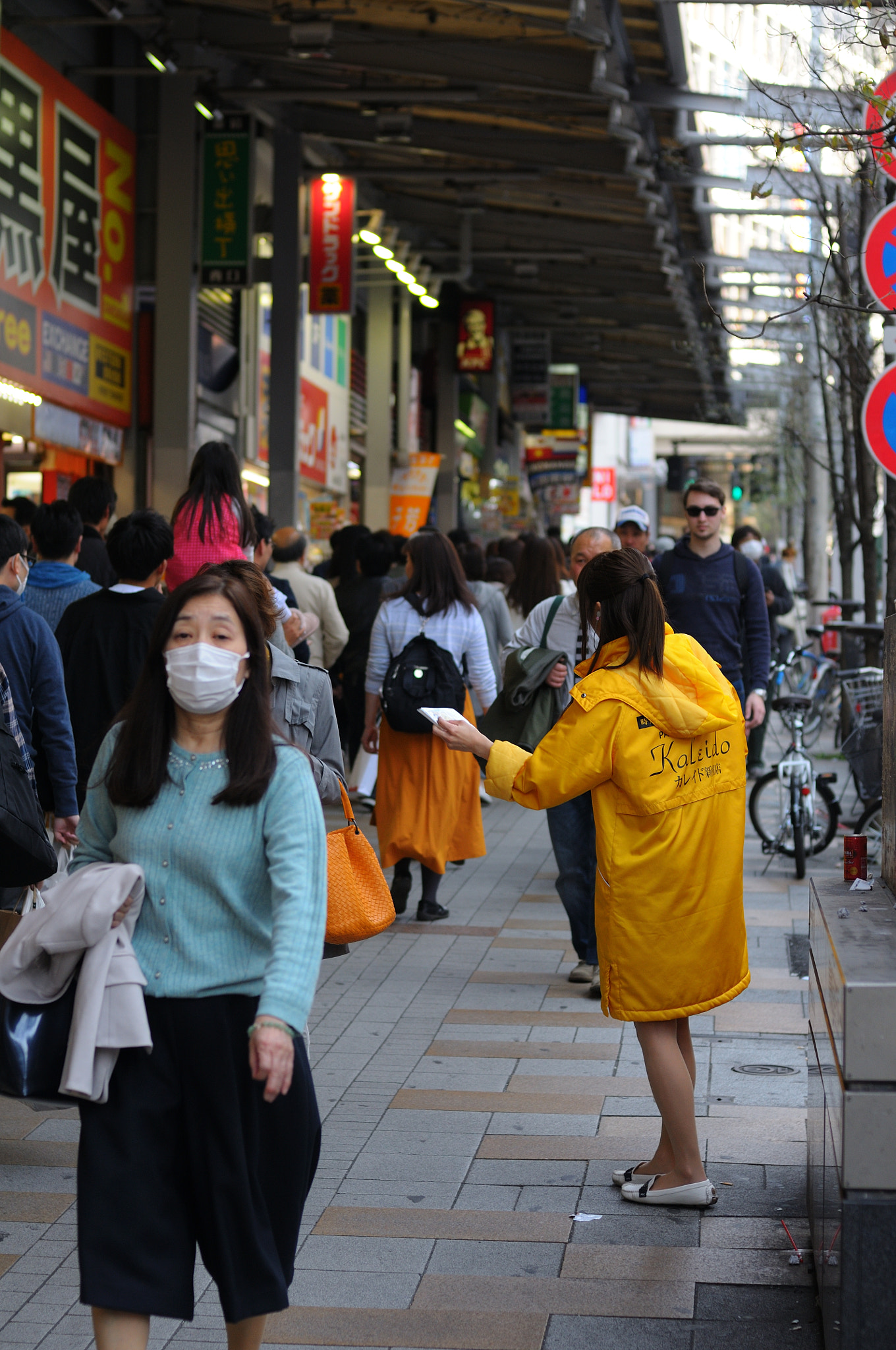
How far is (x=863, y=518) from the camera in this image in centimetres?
1499

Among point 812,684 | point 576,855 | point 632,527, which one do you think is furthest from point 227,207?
point 576,855

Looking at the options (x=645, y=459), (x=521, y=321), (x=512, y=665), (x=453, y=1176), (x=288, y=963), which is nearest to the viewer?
(x=288, y=963)

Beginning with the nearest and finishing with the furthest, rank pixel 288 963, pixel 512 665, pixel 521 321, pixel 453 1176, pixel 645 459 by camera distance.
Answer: pixel 288 963, pixel 453 1176, pixel 512 665, pixel 521 321, pixel 645 459

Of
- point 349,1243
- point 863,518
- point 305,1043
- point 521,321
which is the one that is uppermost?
point 521,321

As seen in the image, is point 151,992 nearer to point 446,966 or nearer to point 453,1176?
point 453,1176

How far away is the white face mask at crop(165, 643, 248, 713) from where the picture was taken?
9.43 feet

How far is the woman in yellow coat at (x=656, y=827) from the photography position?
426 centimetres

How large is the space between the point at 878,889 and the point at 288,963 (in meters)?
1.93

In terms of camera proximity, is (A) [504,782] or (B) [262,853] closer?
(B) [262,853]

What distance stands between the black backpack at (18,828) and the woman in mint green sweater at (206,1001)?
4.47ft

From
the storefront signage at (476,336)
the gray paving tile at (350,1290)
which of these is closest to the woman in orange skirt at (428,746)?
the gray paving tile at (350,1290)

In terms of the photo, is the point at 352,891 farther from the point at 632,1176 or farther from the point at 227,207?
the point at 227,207

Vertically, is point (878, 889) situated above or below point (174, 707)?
below

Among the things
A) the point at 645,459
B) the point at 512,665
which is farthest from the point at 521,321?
the point at 645,459
